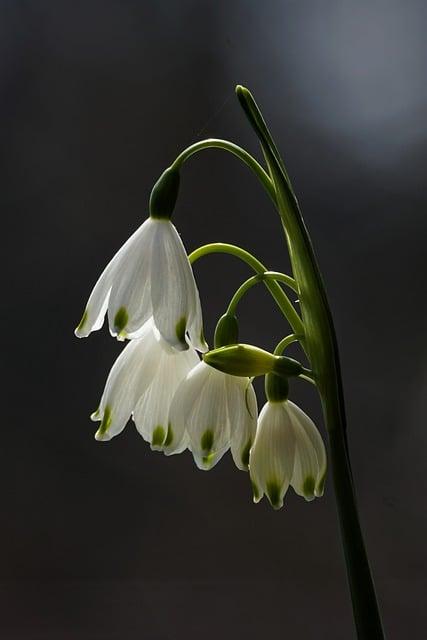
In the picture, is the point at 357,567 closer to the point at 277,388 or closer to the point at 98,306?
the point at 277,388

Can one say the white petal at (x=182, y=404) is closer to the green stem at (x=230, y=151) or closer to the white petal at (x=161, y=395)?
the white petal at (x=161, y=395)

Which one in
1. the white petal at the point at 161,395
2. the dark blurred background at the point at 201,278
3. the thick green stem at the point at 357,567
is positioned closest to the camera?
the thick green stem at the point at 357,567

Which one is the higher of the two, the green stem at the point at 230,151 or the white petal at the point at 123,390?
the green stem at the point at 230,151

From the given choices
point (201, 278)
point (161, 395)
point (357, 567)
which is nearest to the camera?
point (357, 567)

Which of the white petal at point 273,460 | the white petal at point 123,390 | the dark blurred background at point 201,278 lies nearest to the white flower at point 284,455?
the white petal at point 273,460

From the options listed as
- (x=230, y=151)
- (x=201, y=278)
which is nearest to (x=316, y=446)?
(x=230, y=151)

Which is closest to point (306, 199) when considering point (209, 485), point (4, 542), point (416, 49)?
point (416, 49)

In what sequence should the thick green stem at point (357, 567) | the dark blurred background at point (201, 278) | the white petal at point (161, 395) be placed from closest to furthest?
1. the thick green stem at point (357, 567)
2. the white petal at point (161, 395)
3. the dark blurred background at point (201, 278)

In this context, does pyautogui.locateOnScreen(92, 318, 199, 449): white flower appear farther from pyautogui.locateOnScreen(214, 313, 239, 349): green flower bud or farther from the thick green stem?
the thick green stem
